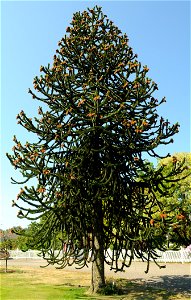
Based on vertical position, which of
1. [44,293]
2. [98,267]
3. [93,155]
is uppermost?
[93,155]

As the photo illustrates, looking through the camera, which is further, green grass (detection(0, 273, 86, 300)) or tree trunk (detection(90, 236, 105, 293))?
tree trunk (detection(90, 236, 105, 293))

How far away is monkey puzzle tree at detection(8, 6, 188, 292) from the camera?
1141 cm

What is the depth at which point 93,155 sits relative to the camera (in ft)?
42.3

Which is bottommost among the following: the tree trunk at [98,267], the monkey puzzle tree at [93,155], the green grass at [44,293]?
the green grass at [44,293]

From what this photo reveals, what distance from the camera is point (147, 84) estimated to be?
12.3 m

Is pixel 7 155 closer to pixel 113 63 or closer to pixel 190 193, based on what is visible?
pixel 113 63

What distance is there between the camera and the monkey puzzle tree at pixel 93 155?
1141 cm

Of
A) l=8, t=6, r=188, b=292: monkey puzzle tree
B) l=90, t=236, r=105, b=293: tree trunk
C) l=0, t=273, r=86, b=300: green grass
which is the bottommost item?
l=0, t=273, r=86, b=300: green grass

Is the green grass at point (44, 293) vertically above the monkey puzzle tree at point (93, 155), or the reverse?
the monkey puzzle tree at point (93, 155)

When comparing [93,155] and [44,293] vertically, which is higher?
[93,155]

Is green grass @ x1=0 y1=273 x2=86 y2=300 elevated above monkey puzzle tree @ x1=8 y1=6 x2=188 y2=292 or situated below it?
below

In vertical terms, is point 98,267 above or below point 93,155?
below

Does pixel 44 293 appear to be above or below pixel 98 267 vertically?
below

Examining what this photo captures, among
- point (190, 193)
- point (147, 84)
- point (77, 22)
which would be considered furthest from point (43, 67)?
point (190, 193)
